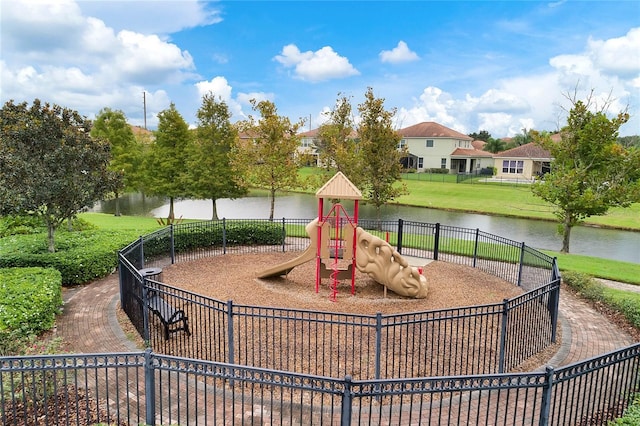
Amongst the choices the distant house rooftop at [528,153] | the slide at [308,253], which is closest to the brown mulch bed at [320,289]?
the slide at [308,253]

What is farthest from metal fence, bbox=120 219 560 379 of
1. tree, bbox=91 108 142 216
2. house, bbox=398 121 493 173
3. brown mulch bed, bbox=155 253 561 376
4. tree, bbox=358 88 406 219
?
house, bbox=398 121 493 173

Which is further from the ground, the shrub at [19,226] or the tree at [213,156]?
the tree at [213,156]

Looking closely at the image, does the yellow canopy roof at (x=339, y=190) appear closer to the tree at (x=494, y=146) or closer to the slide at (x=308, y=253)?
the slide at (x=308, y=253)

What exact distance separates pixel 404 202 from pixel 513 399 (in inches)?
1298

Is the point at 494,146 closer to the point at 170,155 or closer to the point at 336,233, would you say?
the point at 170,155

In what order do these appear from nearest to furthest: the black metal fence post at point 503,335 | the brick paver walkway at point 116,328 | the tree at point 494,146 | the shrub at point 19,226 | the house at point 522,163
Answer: the black metal fence post at point 503,335
the brick paver walkway at point 116,328
the shrub at point 19,226
the house at point 522,163
the tree at point 494,146

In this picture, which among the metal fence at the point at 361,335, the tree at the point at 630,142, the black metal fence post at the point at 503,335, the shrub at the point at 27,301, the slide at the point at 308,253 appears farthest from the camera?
the tree at the point at 630,142

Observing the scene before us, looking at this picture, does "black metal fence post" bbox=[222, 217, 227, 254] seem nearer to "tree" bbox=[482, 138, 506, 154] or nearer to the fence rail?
the fence rail

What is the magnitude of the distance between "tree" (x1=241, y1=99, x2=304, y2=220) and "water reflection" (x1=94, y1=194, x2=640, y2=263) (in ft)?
28.8

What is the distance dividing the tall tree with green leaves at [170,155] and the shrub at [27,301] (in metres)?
18.0

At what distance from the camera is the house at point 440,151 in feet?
188

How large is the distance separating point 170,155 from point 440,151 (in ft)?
132

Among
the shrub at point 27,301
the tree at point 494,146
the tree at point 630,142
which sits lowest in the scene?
the shrub at point 27,301

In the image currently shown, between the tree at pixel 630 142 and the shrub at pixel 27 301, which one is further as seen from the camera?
the tree at pixel 630 142
